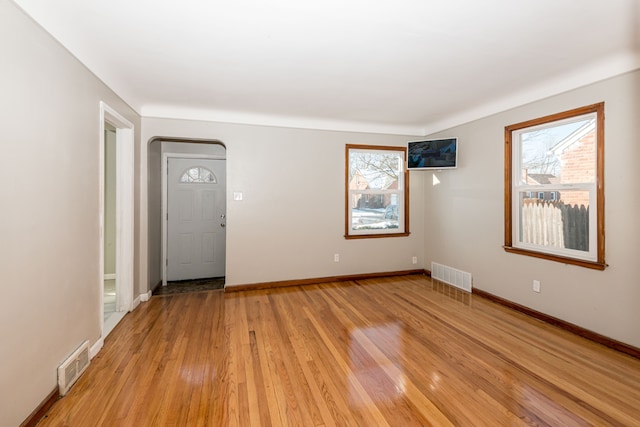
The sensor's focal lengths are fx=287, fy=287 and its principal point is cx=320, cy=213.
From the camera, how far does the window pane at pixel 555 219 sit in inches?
109

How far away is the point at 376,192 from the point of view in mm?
4754

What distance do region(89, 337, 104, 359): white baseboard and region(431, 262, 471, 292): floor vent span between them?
424 cm

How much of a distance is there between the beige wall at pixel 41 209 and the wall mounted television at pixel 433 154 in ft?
13.0

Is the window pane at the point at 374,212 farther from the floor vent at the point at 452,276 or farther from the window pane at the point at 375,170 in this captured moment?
the floor vent at the point at 452,276

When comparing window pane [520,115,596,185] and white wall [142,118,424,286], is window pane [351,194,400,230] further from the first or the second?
window pane [520,115,596,185]

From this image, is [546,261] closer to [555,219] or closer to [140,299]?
[555,219]

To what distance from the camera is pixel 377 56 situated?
2.41m

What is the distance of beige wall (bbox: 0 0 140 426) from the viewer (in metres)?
1.46

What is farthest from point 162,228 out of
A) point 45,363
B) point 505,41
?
point 505,41

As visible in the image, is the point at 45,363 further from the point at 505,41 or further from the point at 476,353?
the point at 505,41

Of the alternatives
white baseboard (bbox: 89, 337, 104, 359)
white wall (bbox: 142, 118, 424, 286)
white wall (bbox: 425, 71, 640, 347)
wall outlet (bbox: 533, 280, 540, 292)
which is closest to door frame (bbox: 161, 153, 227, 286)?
white wall (bbox: 142, 118, 424, 286)

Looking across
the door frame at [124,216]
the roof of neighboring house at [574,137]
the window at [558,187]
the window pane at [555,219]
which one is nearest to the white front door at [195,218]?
the door frame at [124,216]

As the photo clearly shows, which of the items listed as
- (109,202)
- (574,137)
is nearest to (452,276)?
(574,137)

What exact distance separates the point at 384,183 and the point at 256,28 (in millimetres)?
3277
